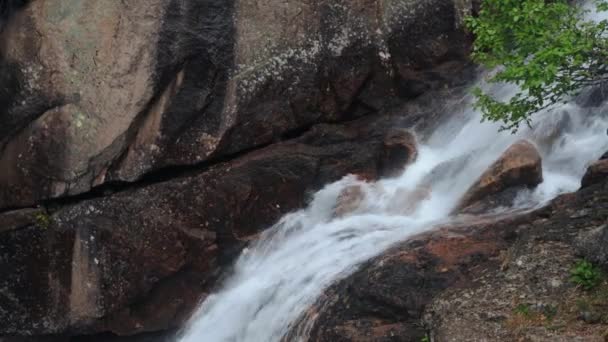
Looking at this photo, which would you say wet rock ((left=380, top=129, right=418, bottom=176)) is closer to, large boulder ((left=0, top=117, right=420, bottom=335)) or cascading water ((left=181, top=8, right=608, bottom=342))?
cascading water ((left=181, top=8, right=608, bottom=342))

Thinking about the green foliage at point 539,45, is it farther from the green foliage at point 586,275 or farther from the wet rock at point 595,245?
the green foliage at point 586,275

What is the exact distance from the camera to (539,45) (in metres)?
9.08

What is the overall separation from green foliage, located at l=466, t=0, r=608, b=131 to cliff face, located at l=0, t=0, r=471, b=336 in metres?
4.78

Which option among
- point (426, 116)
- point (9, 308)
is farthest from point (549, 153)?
point (9, 308)

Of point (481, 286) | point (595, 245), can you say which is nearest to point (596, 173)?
point (595, 245)

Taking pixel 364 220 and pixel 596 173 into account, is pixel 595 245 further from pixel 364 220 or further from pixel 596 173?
pixel 364 220

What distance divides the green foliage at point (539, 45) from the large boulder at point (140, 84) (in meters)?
5.06

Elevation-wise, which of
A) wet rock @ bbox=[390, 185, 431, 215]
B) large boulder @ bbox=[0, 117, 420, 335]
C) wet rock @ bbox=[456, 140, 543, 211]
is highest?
wet rock @ bbox=[456, 140, 543, 211]

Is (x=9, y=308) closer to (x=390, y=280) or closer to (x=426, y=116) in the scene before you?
(x=390, y=280)

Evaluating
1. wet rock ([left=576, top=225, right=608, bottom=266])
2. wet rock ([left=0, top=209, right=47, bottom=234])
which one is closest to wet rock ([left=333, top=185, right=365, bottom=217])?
wet rock ([left=576, top=225, right=608, bottom=266])

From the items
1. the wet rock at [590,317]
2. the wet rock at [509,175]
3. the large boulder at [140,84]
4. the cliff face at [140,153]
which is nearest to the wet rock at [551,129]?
the wet rock at [509,175]

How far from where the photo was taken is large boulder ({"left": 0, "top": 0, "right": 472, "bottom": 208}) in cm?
1334

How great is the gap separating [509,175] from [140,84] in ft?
22.8

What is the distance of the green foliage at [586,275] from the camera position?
8215 mm
